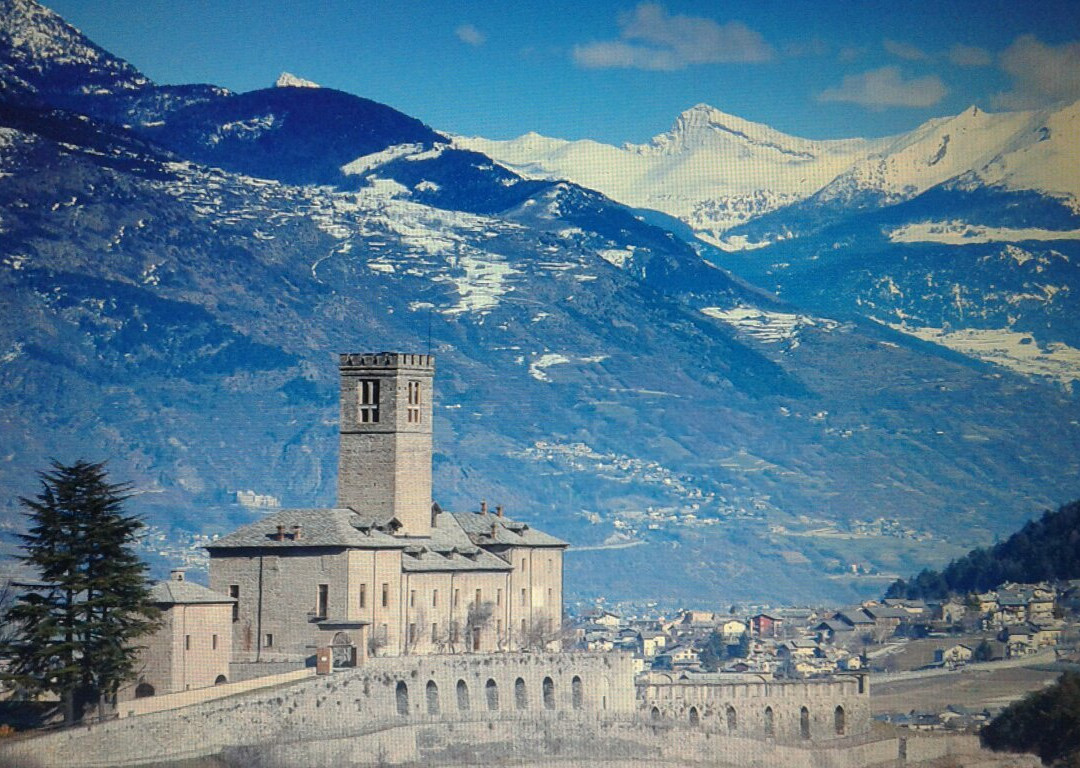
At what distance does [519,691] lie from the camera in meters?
126

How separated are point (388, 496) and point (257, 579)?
11015 mm

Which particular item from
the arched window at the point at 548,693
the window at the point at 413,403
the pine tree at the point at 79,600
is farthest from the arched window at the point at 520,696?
the pine tree at the point at 79,600

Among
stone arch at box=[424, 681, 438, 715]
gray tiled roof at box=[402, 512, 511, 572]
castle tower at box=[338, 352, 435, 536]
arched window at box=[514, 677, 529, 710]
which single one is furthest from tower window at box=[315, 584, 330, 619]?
castle tower at box=[338, 352, 435, 536]

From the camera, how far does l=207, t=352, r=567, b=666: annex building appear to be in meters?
123

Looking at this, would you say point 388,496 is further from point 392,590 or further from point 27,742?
point 27,742

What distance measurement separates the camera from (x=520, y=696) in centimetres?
12625

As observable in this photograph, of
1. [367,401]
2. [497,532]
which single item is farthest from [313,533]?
[497,532]

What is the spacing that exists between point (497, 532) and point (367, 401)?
A: 38.3 ft

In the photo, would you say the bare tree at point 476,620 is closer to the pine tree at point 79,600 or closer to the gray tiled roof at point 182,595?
the gray tiled roof at point 182,595

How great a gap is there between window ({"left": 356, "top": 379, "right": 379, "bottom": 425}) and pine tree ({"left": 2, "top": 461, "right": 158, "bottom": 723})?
26.6 m

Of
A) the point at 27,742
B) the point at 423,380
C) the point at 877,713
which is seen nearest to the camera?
the point at 27,742

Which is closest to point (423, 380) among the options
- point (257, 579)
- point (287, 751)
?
point (257, 579)

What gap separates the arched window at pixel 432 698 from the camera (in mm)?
120438

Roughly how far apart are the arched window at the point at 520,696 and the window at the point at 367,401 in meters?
16.1
